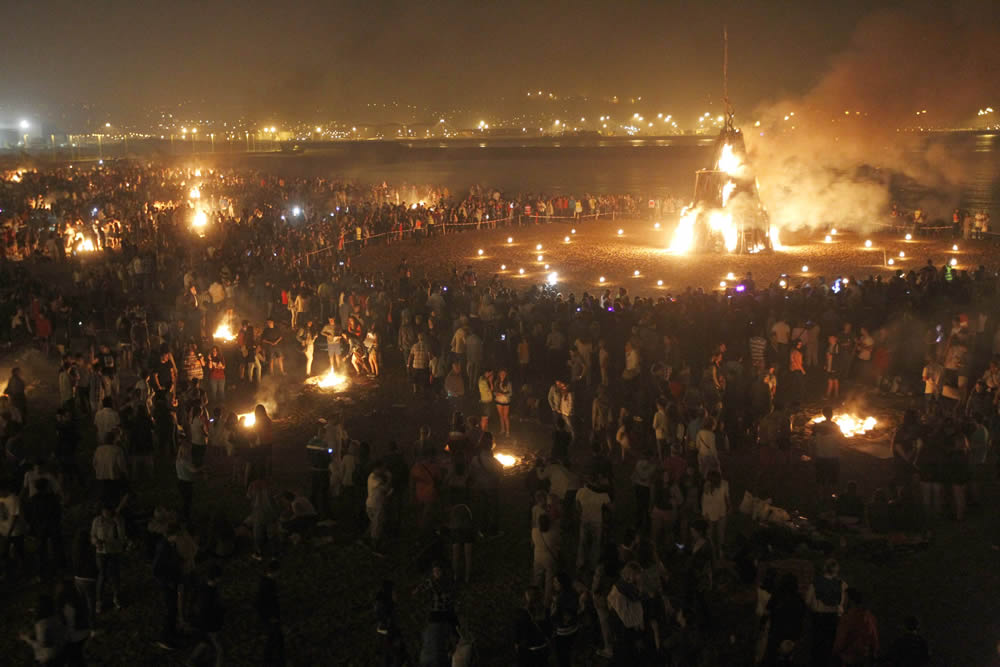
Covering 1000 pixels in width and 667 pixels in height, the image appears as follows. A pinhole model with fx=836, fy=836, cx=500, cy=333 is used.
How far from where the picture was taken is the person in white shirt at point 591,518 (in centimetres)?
838

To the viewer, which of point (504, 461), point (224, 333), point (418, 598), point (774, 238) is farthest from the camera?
point (774, 238)

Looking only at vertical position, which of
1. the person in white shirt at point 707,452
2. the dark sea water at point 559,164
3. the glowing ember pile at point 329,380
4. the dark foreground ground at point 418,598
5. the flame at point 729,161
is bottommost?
the dark foreground ground at point 418,598

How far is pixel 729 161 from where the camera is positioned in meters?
30.5

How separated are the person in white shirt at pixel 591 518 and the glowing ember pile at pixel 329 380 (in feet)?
24.7

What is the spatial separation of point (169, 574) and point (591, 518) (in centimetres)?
400

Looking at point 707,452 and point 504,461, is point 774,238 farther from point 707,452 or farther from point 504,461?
point 707,452

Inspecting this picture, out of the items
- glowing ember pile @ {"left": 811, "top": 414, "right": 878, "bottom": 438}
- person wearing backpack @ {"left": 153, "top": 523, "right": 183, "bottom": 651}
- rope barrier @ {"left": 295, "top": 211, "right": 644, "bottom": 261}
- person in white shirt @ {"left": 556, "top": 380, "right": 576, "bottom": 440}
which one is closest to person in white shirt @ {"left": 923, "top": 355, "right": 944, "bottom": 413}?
glowing ember pile @ {"left": 811, "top": 414, "right": 878, "bottom": 438}

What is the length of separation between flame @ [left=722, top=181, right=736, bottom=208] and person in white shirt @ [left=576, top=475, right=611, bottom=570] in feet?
76.7

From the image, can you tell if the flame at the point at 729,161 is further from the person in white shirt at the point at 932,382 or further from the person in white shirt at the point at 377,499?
the person in white shirt at the point at 377,499

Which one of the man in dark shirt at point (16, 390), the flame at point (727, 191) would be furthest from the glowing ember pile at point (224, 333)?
the flame at point (727, 191)

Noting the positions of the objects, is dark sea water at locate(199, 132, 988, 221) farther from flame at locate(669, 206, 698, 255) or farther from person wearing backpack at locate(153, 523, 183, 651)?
person wearing backpack at locate(153, 523, 183, 651)

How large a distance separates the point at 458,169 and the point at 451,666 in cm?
13540

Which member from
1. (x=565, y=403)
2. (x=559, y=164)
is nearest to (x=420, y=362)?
(x=565, y=403)

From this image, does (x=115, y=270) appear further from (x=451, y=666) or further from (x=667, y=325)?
(x=451, y=666)
